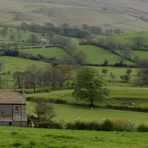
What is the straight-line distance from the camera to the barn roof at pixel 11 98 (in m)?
75.1

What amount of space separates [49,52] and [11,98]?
357ft

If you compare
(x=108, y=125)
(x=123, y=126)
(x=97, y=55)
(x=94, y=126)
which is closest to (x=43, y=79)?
(x=97, y=55)

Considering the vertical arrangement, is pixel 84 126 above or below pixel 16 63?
above

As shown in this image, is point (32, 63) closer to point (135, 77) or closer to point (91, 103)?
point (135, 77)

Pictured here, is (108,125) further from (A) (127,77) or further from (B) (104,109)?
(A) (127,77)

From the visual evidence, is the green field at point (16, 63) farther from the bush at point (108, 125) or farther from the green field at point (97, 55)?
the bush at point (108, 125)

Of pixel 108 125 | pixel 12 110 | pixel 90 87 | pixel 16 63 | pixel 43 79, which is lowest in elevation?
pixel 43 79

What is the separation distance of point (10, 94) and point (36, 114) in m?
8.50

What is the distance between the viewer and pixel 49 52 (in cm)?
18362

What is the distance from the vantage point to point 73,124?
55781mm

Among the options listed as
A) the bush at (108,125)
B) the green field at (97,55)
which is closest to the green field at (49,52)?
the green field at (97,55)

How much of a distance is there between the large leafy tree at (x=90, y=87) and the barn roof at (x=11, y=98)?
24.6 m

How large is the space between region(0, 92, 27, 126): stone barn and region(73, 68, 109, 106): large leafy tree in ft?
82.1

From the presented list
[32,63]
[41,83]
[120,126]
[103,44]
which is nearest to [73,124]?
[120,126]
